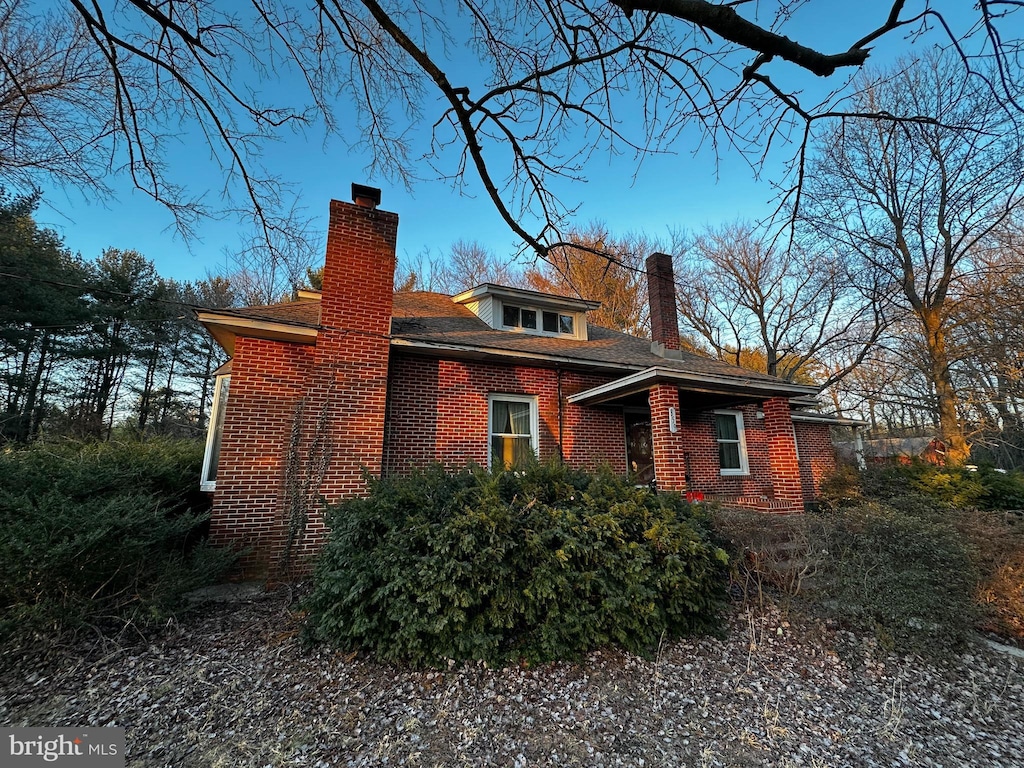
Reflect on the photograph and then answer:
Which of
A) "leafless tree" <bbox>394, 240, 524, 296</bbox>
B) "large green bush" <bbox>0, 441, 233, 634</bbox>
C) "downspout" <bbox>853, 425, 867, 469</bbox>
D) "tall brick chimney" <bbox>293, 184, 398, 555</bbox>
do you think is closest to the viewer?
"large green bush" <bbox>0, 441, 233, 634</bbox>

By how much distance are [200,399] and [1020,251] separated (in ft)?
111

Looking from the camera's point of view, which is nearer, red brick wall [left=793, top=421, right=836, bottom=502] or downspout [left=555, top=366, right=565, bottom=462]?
downspout [left=555, top=366, right=565, bottom=462]

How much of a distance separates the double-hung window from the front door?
1.99 m

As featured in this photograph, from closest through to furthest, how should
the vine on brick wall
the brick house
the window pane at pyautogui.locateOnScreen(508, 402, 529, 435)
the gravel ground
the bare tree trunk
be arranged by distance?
the gravel ground < the vine on brick wall < the brick house < the window pane at pyautogui.locateOnScreen(508, 402, 529, 435) < the bare tree trunk

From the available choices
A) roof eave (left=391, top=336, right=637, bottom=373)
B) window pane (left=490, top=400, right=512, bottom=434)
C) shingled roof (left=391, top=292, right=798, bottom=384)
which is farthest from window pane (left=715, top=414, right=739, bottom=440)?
window pane (left=490, top=400, right=512, bottom=434)

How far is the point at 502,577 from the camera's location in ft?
12.4

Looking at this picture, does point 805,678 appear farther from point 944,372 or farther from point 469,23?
point 944,372

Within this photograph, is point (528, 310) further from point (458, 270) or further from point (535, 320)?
point (458, 270)

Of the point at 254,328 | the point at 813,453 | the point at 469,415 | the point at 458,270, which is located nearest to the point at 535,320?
Answer: the point at 469,415

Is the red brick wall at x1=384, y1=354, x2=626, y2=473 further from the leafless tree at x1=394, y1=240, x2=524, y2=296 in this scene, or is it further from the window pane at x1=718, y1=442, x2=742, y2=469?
the leafless tree at x1=394, y1=240, x2=524, y2=296

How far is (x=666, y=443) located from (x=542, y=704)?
521 centimetres

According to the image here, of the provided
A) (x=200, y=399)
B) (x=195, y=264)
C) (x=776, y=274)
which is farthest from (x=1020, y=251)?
(x=200, y=399)

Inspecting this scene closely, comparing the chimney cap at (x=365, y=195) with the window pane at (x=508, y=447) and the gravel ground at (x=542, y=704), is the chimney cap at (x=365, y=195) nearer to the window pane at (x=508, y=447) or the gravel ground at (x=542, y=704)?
the window pane at (x=508, y=447)

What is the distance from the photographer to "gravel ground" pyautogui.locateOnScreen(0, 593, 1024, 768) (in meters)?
2.75
